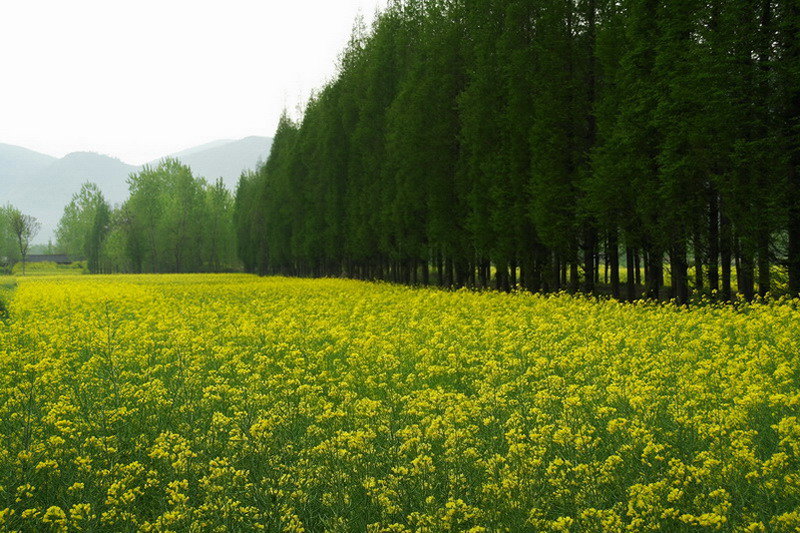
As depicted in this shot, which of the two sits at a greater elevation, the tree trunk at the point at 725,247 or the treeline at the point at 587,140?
the treeline at the point at 587,140

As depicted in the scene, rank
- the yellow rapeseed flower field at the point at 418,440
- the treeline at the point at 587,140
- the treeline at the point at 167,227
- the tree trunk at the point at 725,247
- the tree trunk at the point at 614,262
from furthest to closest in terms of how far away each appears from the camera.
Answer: the treeline at the point at 167,227 → the tree trunk at the point at 614,262 → the tree trunk at the point at 725,247 → the treeline at the point at 587,140 → the yellow rapeseed flower field at the point at 418,440

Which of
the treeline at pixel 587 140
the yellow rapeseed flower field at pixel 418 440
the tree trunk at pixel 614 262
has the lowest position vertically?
the yellow rapeseed flower field at pixel 418 440

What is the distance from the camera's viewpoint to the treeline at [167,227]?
92625 millimetres

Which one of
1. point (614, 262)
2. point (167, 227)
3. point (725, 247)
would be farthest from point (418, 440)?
point (167, 227)

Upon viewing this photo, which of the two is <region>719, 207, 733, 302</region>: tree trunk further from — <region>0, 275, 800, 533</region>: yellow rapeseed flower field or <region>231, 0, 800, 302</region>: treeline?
<region>0, 275, 800, 533</region>: yellow rapeseed flower field

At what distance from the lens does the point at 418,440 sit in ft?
17.7

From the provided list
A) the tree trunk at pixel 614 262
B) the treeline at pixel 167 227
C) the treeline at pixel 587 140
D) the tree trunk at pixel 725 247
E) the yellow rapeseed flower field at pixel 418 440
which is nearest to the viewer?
the yellow rapeseed flower field at pixel 418 440

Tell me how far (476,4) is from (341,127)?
21.5 metres

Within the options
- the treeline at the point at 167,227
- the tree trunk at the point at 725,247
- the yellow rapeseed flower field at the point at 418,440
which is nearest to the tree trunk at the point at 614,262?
the tree trunk at the point at 725,247

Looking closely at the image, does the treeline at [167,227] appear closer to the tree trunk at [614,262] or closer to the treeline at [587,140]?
the treeline at [587,140]

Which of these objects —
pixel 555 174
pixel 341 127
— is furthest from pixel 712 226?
pixel 341 127

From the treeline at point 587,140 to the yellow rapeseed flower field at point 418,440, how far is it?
6.37 m

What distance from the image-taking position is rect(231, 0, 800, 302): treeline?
53.0 ft

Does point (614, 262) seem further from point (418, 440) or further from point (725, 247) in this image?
point (418, 440)
